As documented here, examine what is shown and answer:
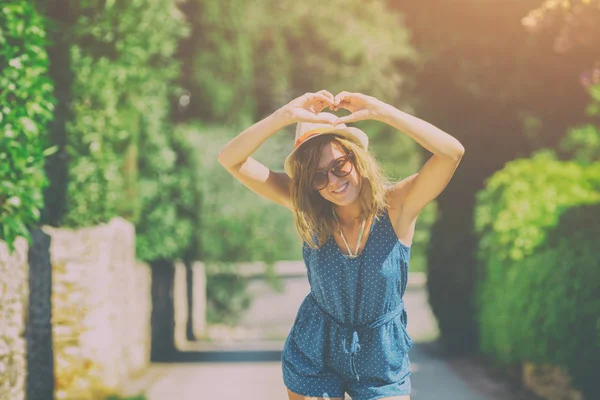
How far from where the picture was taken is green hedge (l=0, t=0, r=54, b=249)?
6105mm

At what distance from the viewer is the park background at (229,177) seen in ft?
25.9

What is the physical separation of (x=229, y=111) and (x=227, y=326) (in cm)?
535

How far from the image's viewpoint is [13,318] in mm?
7082

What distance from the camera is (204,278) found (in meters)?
22.9

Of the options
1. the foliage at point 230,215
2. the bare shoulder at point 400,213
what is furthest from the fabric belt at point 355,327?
the foliage at point 230,215

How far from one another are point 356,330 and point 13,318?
401 centimetres

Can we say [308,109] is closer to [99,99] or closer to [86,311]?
[86,311]

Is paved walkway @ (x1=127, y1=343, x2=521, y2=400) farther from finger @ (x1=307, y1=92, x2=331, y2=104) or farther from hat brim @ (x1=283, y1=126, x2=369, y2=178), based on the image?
finger @ (x1=307, y1=92, x2=331, y2=104)

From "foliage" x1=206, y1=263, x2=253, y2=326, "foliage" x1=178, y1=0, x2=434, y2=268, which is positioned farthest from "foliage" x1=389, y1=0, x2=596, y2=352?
"foliage" x1=206, y1=263, x2=253, y2=326

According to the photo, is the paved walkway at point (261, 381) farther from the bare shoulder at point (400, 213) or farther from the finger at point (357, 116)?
the finger at point (357, 116)

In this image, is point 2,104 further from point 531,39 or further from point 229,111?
point 229,111

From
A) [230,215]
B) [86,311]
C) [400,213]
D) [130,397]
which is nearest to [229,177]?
[230,215]

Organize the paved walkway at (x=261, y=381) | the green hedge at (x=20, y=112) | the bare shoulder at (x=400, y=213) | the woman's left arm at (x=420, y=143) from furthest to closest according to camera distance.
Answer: the paved walkway at (x=261, y=381), the green hedge at (x=20, y=112), the bare shoulder at (x=400, y=213), the woman's left arm at (x=420, y=143)

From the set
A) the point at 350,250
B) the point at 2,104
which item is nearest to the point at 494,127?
the point at 2,104
